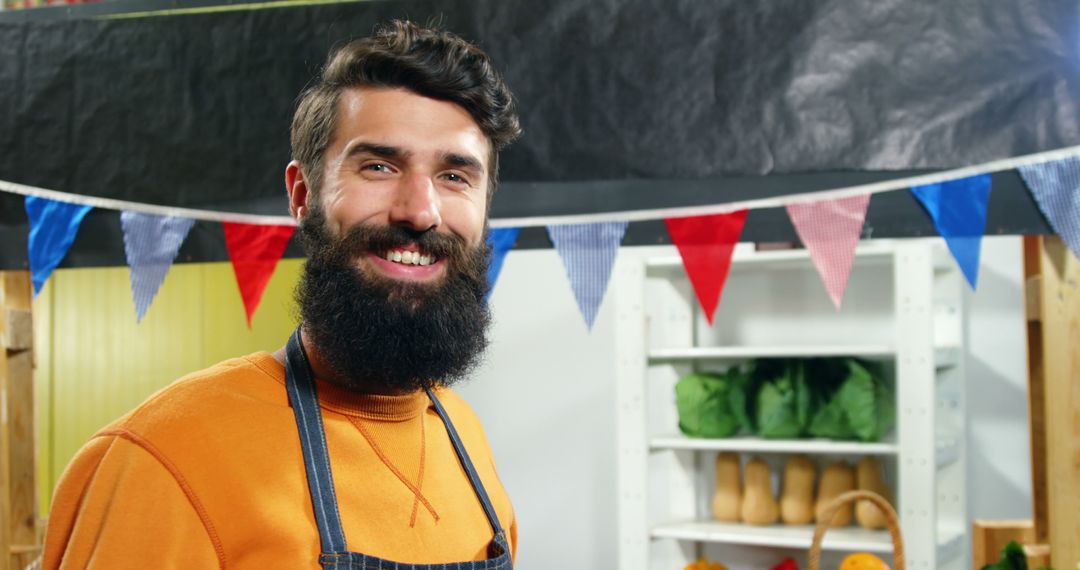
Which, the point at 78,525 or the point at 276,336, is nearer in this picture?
the point at 78,525

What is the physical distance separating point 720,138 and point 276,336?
2.82 meters

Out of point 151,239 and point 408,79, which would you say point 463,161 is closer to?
point 408,79

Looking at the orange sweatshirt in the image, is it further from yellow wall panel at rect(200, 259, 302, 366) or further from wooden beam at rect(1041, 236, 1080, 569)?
yellow wall panel at rect(200, 259, 302, 366)

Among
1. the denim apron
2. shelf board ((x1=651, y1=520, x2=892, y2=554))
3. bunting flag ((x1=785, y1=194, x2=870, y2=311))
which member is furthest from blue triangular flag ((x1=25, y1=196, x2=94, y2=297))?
shelf board ((x1=651, y1=520, x2=892, y2=554))

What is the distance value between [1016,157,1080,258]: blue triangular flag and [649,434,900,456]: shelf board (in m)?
1.63

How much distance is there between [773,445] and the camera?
12.5ft

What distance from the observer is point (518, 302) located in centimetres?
490

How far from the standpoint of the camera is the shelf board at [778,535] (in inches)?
143

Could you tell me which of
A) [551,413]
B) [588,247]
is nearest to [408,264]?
[588,247]

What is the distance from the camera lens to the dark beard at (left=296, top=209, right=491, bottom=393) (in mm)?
1396

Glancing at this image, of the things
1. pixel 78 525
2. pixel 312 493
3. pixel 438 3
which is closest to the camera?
pixel 78 525

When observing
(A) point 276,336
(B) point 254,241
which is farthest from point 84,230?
(A) point 276,336

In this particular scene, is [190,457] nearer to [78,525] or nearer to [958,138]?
[78,525]

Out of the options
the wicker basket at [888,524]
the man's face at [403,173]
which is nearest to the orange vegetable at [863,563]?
the wicker basket at [888,524]
